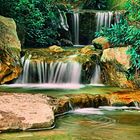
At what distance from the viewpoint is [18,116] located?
7.41m

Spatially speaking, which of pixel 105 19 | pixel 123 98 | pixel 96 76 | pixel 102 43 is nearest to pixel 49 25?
pixel 105 19

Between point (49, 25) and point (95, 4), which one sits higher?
point (95, 4)

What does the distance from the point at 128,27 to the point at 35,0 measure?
16.6ft

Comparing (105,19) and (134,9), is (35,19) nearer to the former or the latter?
(105,19)

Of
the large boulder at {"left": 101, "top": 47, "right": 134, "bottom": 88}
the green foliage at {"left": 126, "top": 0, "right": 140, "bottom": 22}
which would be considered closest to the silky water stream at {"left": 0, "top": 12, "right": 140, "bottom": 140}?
the large boulder at {"left": 101, "top": 47, "right": 134, "bottom": 88}

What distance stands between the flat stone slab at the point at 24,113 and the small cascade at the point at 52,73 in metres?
3.87

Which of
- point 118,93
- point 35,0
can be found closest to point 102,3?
point 35,0

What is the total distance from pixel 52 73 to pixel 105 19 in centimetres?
603

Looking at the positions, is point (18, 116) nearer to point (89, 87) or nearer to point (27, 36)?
point (89, 87)

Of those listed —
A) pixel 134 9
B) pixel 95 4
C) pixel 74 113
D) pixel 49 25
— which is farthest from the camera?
pixel 95 4

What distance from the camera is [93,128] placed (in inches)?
301

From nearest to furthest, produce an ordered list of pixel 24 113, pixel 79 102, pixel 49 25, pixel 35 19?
1. pixel 24 113
2. pixel 79 102
3. pixel 35 19
4. pixel 49 25

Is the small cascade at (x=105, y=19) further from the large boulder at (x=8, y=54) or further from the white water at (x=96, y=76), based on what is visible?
the white water at (x=96, y=76)

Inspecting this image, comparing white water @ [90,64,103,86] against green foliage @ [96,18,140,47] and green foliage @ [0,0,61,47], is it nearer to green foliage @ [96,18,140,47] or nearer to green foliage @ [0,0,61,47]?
green foliage @ [96,18,140,47]
